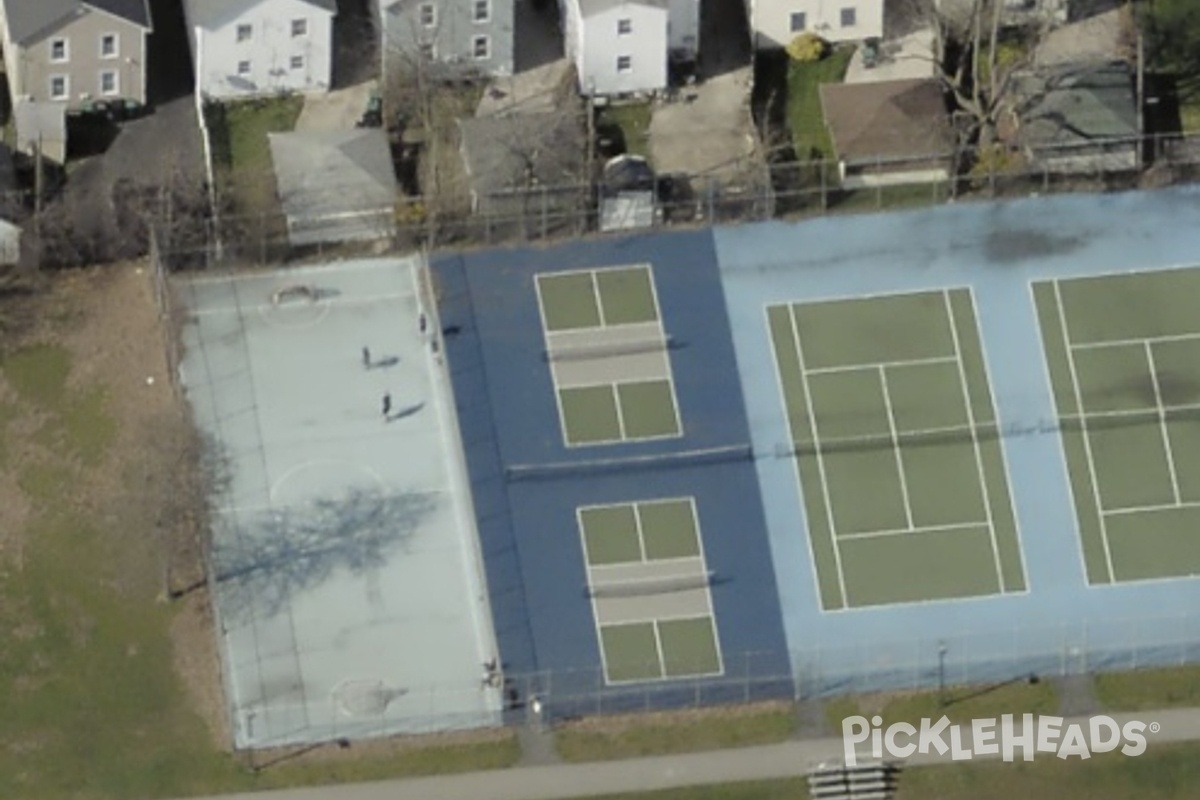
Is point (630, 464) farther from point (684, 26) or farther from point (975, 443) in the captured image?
point (684, 26)

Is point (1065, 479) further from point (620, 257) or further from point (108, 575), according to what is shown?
point (108, 575)

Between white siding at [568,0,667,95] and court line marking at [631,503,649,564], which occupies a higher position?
white siding at [568,0,667,95]

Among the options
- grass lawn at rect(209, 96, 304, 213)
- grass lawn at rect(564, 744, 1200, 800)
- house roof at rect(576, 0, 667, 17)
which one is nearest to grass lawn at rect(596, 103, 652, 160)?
house roof at rect(576, 0, 667, 17)

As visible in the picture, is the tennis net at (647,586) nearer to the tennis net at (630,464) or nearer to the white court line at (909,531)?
the tennis net at (630,464)

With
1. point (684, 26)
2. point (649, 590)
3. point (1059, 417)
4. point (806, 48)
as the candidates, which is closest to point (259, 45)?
point (684, 26)

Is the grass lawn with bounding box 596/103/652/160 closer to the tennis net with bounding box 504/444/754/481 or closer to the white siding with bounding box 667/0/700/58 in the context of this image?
the white siding with bounding box 667/0/700/58

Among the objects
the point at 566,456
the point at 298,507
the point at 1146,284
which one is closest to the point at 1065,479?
the point at 1146,284

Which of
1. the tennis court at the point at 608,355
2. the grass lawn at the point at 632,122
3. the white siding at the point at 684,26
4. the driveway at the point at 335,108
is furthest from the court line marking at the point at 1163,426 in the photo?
the driveway at the point at 335,108
